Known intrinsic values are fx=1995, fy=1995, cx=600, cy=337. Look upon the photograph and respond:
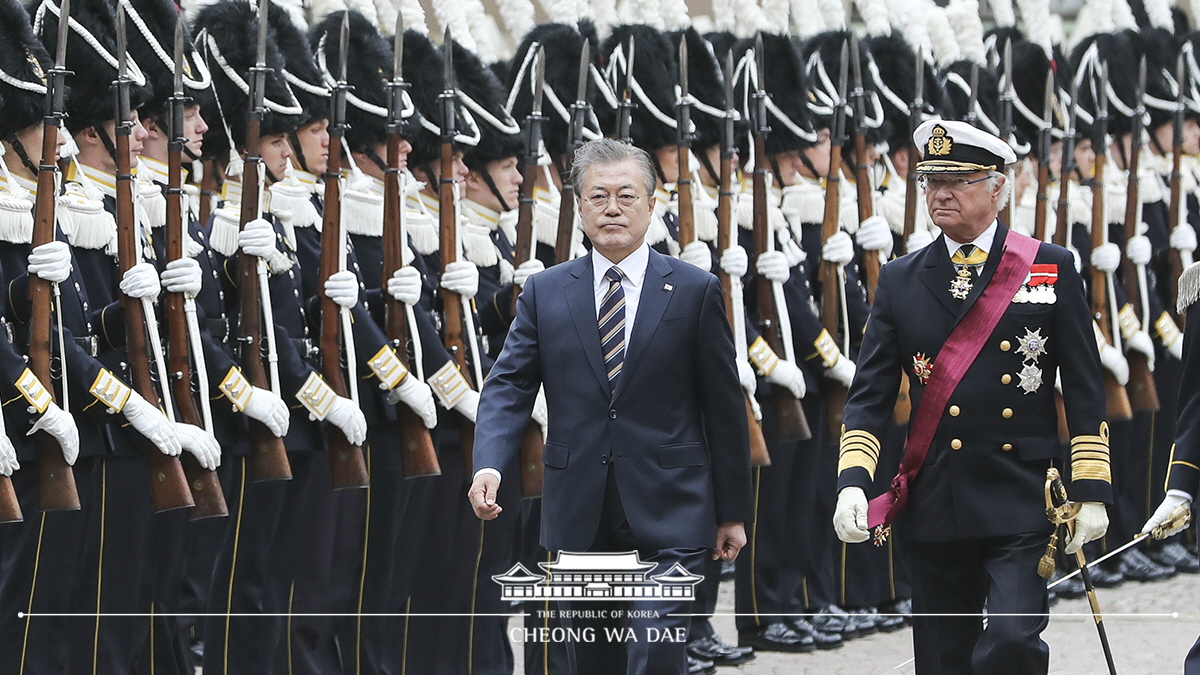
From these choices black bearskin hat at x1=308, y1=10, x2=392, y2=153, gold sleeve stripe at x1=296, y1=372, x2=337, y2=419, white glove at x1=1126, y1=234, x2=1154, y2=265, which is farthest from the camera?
white glove at x1=1126, y1=234, x2=1154, y2=265

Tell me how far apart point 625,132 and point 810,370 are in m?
1.36

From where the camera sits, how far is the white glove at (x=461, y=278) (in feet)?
23.6

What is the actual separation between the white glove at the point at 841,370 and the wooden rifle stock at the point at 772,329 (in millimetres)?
289

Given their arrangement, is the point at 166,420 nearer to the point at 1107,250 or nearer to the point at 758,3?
the point at 758,3

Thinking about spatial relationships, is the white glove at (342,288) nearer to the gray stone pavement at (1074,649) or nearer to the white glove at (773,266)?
the gray stone pavement at (1074,649)

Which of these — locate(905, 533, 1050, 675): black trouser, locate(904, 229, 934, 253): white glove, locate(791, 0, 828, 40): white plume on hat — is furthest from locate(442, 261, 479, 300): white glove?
locate(791, 0, 828, 40): white plume on hat

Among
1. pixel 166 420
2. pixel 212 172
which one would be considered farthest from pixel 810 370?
pixel 166 420

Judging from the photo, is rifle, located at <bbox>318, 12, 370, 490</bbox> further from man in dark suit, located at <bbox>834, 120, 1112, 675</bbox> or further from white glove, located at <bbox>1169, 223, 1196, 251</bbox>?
white glove, located at <bbox>1169, 223, 1196, 251</bbox>

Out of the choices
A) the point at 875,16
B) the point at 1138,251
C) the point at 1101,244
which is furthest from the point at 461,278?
the point at 1138,251

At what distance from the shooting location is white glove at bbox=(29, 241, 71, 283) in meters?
5.83

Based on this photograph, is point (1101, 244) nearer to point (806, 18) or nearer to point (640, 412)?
point (806, 18)

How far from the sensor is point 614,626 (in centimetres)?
511

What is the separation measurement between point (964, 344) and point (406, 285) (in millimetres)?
2395

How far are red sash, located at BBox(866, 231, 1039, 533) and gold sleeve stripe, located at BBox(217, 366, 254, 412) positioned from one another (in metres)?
2.24
